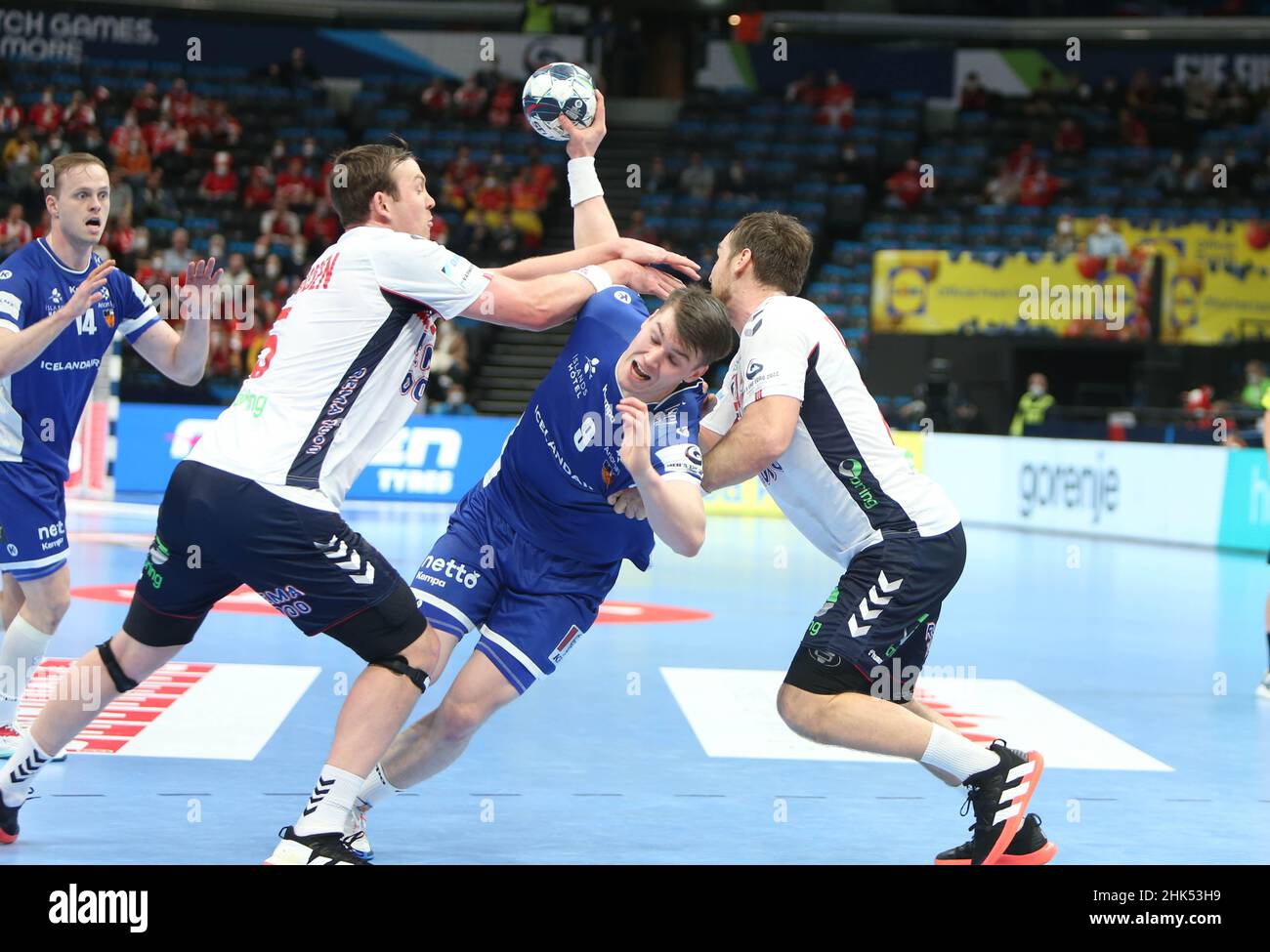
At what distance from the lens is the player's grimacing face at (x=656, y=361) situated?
4.61 meters

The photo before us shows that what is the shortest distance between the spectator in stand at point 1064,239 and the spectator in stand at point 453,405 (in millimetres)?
9017

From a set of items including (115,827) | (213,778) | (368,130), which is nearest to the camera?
(115,827)

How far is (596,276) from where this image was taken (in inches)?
194

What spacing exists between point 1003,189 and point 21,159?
16482 mm

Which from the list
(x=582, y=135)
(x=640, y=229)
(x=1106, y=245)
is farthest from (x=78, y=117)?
(x=582, y=135)

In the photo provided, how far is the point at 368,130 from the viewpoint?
2788 cm

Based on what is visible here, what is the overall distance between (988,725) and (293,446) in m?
4.23

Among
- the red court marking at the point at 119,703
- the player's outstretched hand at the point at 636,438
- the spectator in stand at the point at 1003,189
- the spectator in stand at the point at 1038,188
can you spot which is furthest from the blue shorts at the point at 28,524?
the spectator in stand at the point at 1003,189

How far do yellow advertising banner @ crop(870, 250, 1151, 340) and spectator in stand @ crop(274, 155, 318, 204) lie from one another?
9724 millimetres

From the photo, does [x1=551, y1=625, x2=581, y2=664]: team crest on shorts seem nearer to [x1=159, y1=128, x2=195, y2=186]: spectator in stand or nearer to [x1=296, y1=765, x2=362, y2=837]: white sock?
[x1=296, y1=765, x2=362, y2=837]: white sock

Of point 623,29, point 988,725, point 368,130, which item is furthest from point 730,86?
point 988,725

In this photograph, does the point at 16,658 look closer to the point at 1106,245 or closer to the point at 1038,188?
the point at 1106,245

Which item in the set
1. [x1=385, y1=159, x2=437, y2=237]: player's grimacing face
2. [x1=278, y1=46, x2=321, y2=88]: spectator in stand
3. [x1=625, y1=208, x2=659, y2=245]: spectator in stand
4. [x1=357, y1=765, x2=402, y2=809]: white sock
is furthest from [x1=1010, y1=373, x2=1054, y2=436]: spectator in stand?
[x1=385, y1=159, x2=437, y2=237]: player's grimacing face

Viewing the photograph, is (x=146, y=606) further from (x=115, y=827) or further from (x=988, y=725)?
(x=988, y=725)
